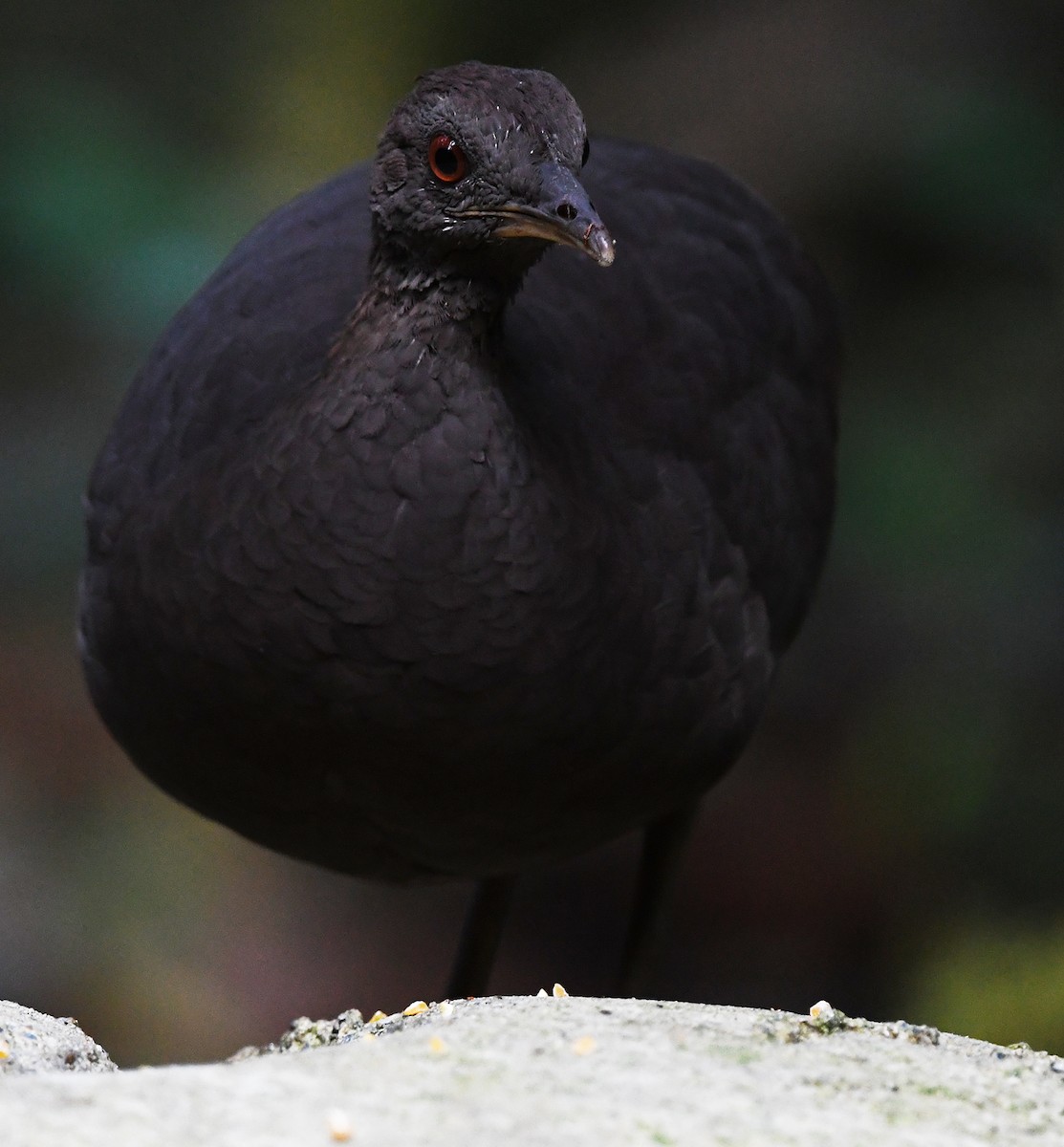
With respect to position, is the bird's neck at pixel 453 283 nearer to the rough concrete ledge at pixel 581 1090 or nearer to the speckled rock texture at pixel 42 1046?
the rough concrete ledge at pixel 581 1090

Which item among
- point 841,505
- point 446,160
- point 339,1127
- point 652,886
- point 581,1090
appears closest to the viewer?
point 339,1127

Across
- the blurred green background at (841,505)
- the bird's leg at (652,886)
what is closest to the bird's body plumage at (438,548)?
the bird's leg at (652,886)

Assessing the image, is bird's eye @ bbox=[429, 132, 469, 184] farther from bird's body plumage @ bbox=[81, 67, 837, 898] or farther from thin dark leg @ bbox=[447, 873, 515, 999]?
thin dark leg @ bbox=[447, 873, 515, 999]

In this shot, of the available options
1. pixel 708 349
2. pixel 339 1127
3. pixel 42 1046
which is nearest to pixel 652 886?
pixel 708 349

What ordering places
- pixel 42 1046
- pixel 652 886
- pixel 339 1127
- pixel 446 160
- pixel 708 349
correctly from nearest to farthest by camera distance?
pixel 339 1127 < pixel 42 1046 < pixel 446 160 < pixel 708 349 < pixel 652 886

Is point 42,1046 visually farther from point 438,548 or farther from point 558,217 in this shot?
point 558,217

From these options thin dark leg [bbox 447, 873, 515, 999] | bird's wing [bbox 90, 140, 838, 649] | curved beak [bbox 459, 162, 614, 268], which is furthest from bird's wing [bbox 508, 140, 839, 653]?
thin dark leg [bbox 447, 873, 515, 999]
